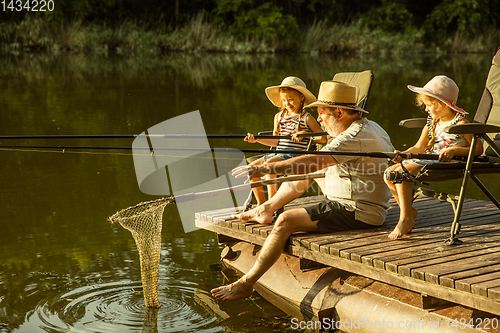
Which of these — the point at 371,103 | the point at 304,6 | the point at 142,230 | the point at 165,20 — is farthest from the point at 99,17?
the point at 142,230

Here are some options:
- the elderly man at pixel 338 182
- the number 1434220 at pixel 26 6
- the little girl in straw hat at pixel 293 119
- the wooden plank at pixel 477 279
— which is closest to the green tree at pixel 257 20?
the number 1434220 at pixel 26 6

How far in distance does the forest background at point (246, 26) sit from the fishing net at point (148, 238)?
25.0 metres

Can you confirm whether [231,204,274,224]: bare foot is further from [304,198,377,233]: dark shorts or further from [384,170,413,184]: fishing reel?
[384,170,413,184]: fishing reel

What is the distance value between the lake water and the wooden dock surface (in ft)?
1.62

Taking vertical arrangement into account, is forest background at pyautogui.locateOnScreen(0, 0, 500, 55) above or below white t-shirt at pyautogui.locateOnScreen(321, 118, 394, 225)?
above

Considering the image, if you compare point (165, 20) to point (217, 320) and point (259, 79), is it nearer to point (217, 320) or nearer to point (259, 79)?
point (259, 79)

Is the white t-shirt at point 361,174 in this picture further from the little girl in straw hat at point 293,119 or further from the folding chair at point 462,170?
the little girl in straw hat at point 293,119

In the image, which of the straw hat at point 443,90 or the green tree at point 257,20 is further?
the green tree at point 257,20

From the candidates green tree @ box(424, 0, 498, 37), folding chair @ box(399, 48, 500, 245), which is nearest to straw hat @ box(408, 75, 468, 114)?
folding chair @ box(399, 48, 500, 245)

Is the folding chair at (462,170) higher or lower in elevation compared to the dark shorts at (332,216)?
higher

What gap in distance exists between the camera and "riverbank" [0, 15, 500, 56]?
Result: 27.5 metres

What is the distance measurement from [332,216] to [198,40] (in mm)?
26239

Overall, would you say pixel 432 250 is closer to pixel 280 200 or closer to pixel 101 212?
pixel 280 200

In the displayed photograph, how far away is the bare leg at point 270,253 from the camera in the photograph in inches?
146
